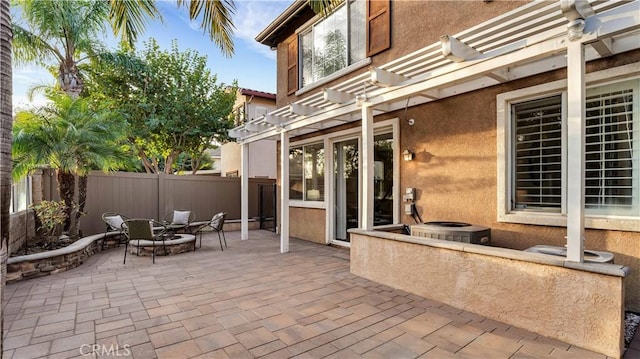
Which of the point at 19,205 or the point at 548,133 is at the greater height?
the point at 548,133

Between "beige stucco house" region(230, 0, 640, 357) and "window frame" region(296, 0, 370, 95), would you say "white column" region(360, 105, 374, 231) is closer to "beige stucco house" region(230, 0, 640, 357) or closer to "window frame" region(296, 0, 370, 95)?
"beige stucco house" region(230, 0, 640, 357)

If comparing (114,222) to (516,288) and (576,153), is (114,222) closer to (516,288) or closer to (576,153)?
(516,288)

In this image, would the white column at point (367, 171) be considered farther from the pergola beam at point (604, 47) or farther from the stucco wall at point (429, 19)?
the pergola beam at point (604, 47)

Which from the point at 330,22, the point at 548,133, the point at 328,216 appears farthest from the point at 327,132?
the point at 548,133

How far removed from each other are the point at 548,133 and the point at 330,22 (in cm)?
515

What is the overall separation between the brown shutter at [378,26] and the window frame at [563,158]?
2.42 metres

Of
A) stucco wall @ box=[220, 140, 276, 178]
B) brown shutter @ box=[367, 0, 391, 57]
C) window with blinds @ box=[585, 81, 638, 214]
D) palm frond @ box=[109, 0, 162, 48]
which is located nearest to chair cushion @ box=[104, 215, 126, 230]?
palm frond @ box=[109, 0, 162, 48]

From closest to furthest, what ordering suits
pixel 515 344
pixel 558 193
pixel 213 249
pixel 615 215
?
pixel 515 344 < pixel 615 215 < pixel 558 193 < pixel 213 249

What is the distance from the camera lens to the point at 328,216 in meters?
7.51

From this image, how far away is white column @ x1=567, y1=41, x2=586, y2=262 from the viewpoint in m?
2.76

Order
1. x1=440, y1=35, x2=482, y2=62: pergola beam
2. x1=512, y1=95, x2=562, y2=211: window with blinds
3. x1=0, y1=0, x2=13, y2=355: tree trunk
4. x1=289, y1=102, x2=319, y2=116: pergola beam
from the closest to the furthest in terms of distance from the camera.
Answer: x1=0, y1=0, x2=13, y2=355: tree trunk → x1=440, y1=35, x2=482, y2=62: pergola beam → x1=512, y1=95, x2=562, y2=211: window with blinds → x1=289, y1=102, x2=319, y2=116: pergola beam

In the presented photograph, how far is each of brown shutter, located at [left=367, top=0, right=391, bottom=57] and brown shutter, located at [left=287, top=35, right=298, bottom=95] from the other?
2.64 meters

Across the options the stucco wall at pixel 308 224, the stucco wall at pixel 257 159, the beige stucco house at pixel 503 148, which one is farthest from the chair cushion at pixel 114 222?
the stucco wall at pixel 257 159

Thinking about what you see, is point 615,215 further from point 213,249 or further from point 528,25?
point 213,249
